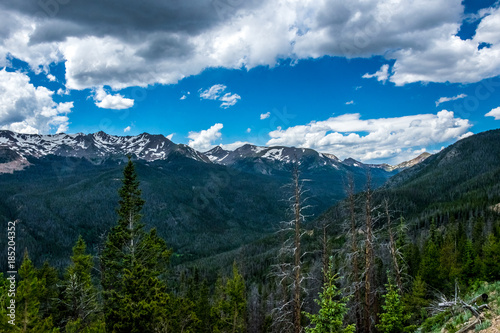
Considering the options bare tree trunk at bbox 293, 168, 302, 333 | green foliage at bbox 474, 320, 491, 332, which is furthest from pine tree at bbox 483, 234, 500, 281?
bare tree trunk at bbox 293, 168, 302, 333

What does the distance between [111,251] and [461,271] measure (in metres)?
43.2

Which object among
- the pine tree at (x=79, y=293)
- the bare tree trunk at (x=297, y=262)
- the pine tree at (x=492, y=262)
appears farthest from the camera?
the pine tree at (x=492, y=262)

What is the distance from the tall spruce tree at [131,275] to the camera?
17.6m

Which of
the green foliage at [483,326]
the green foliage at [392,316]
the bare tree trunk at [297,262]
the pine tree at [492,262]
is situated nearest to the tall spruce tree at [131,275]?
the bare tree trunk at [297,262]

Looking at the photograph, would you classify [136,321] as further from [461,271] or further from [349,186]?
[461,271]

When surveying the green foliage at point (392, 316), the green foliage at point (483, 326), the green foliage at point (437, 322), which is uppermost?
the green foliage at point (483, 326)

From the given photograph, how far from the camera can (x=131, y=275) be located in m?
17.9

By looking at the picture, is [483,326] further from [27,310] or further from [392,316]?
[27,310]

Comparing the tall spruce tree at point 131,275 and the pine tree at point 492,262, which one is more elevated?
the tall spruce tree at point 131,275

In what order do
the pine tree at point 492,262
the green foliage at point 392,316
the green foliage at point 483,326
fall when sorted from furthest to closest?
the pine tree at point 492,262, the green foliage at point 392,316, the green foliage at point 483,326

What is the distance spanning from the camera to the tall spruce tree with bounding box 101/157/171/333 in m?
17.6

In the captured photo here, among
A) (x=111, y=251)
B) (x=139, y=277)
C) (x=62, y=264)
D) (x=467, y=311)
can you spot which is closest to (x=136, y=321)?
(x=139, y=277)

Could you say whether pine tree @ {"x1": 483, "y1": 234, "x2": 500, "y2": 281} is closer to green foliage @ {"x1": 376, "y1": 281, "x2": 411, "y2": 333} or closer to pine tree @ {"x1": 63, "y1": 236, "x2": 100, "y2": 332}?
green foliage @ {"x1": 376, "y1": 281, "x2": 411, "y2": 333}

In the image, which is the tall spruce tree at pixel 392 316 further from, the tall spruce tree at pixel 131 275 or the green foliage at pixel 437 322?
the tall spruce tree at pixel 131 275
